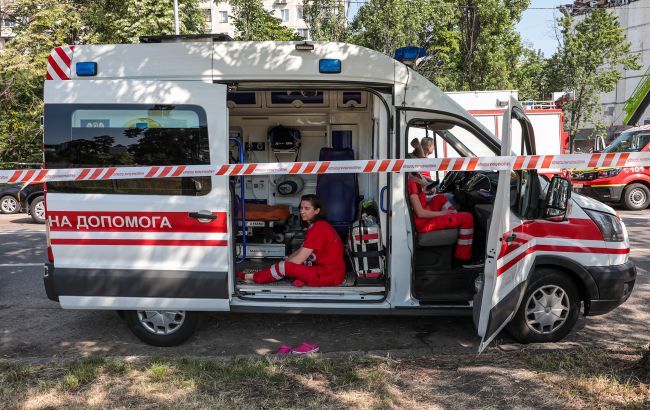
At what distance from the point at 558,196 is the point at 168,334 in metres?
3.52

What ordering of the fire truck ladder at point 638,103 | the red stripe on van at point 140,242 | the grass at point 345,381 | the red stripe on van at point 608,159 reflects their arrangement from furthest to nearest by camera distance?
the fire truck ladder at point 638,103
the red stripe on van at point 140,242
the red stripe on van at point 608,159
the grass at point 345,381

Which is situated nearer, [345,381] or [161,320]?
[345,381]

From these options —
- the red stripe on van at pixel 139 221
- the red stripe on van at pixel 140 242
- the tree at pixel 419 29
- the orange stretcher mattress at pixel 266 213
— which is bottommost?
the red stripe on van at pixel 140 242

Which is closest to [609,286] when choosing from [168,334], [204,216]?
[204,216]

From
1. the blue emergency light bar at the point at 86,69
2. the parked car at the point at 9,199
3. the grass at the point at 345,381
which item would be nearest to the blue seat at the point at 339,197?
the grass at the point at 345,381

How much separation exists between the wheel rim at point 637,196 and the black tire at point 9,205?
15703 mm

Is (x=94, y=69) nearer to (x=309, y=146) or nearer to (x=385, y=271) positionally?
(x=385, y=271)

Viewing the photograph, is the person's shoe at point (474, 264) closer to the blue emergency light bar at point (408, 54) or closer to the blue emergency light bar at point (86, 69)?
the blue emergency light bar at point (408, 54)

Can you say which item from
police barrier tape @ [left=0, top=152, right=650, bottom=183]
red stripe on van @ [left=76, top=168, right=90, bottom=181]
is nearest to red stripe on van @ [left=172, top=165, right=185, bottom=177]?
police barrier tape @ [left=0, top=152, right=650, bottom=183]

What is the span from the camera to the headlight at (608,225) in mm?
4672

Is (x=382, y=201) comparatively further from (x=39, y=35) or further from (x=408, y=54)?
(x=39, y=35)

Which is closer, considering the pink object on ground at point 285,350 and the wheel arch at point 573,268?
the wheel arch at point 573,268

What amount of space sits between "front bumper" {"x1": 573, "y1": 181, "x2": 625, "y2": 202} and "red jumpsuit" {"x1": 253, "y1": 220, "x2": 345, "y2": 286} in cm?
1050

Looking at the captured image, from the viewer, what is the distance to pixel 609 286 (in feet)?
15.2
